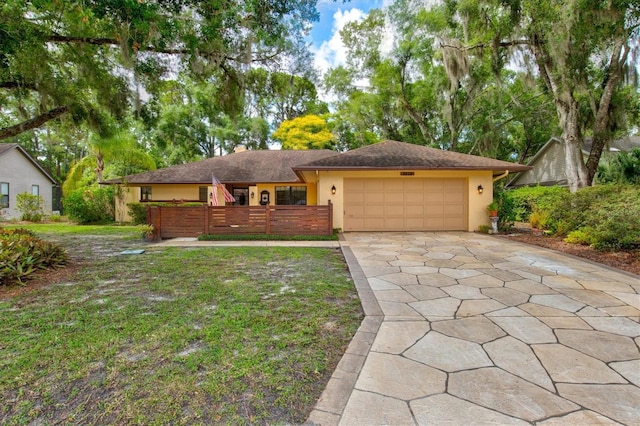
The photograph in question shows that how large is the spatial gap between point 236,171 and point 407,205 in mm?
9275

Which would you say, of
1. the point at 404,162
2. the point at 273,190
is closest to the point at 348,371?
the point at 404,162

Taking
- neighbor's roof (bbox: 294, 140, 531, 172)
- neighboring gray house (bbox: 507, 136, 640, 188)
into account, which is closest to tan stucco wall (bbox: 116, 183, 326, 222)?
neighbor's roof (bbox: 294, 140, 531, 172)

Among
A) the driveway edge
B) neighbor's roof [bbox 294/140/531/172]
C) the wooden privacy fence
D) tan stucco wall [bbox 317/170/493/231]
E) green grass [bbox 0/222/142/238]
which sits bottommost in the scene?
the driveway edge

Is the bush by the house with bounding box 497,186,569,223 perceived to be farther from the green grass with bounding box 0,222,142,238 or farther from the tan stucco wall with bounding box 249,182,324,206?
→ the green grass with bounding box 0,222,142,238

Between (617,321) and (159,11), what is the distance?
25.7 feet

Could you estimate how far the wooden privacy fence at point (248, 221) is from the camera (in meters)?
9.27

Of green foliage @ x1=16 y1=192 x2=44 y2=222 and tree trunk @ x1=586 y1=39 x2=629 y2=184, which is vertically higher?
tree trunk @ x1=586 y1=39 x2=629 y2=184

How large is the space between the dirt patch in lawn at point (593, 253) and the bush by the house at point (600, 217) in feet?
0.71

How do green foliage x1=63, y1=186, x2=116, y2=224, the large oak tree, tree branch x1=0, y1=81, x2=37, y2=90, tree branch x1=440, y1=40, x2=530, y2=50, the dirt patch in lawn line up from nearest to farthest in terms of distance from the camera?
1. the large oak tree
2. the dirt patch in lawn
3. tree branch x1=0, y1=81, x2=37, y2=90
4. tree branch x1=440, y1=40, x2=530, y2=50
5. green foliage x1=63, y1=186, x2=116, y2=224

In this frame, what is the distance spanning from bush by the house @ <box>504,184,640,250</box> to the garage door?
8.89ft

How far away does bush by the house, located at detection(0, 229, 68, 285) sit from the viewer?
4.16 meters

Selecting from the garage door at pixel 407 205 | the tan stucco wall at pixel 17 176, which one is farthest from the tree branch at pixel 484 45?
the tan stucco wall at pixel 17 176

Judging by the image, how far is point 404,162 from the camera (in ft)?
32.5

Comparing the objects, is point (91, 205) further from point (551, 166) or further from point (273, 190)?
point (551, 166)
